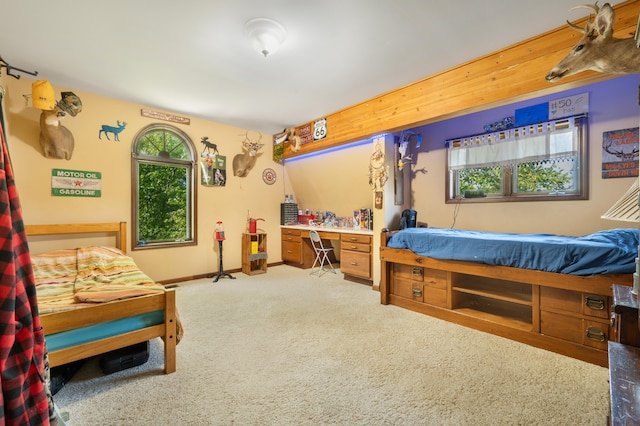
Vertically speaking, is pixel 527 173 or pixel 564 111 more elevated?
pixel 564 111

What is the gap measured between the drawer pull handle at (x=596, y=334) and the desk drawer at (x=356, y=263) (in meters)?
2.33

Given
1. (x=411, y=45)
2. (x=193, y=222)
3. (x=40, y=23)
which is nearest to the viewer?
(x=40, y=23)

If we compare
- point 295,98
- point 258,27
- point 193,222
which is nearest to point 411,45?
point 258,27

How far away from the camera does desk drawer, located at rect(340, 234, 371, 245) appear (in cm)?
409

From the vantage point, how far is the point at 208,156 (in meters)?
4.59

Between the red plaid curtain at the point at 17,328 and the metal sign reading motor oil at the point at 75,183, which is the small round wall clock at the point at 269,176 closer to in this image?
the metal sign reading motor oil at the point at 75,183

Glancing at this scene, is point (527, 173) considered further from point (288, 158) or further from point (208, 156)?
point (208, 156)

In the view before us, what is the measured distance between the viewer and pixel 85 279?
7.95 feet

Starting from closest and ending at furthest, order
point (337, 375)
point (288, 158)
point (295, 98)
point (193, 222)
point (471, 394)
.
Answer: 1. point (471, 394)
2. point (337, 375)
3. point (295, 98)
4. point (193, 222)
5. point (288, 158)

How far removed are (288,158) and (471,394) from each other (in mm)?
4423

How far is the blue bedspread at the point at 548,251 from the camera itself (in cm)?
201

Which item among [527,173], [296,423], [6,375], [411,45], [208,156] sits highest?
[411,45]

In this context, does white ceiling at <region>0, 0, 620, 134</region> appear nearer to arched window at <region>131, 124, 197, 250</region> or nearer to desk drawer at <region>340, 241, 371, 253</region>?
arched window at <region>131, 124, 197, 250</region>

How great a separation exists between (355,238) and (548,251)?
2.36m
